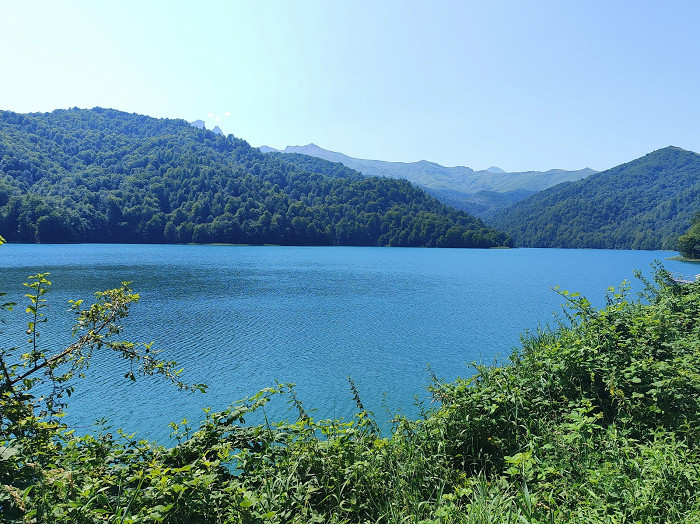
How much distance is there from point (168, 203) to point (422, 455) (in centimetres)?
17052

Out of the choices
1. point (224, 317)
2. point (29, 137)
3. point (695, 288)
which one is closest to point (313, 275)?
point (224, 317)

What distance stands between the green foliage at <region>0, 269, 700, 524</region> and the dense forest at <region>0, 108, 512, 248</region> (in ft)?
440

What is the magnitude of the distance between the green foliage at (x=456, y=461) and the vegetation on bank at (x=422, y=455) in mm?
23

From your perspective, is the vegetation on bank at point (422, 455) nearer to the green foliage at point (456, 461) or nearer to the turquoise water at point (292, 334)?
the green foliage at point (456, 461)

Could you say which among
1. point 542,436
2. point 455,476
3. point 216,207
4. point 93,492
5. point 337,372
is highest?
point 216,207

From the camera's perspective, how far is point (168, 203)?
15775 cm

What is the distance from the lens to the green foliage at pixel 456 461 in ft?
12.5

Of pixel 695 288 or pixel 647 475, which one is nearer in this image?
pixel 647 475

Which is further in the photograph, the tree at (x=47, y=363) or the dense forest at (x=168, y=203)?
the dense forest at (x=168, y=203)

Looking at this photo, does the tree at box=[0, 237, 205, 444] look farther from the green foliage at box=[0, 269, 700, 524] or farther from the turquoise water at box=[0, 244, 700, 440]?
the turquoise water at box=[0, 244, 700, 440]

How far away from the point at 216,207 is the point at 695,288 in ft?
507

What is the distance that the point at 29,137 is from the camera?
169 metres

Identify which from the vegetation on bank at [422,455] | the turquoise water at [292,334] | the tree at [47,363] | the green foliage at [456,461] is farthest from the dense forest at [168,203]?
the green foliage at [456,461]

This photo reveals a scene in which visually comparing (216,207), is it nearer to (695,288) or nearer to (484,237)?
(484,237)
